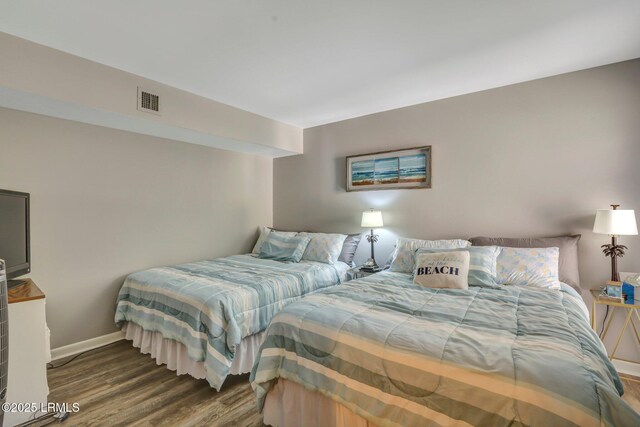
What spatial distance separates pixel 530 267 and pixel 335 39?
2.24 meters

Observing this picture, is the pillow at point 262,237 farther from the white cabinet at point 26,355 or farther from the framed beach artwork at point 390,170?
the white cabinet at point 26,355

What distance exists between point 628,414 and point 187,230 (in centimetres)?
373

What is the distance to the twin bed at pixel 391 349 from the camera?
3.56 ft

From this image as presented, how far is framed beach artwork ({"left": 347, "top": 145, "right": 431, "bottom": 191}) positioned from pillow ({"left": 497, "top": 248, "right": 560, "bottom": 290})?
1.15m

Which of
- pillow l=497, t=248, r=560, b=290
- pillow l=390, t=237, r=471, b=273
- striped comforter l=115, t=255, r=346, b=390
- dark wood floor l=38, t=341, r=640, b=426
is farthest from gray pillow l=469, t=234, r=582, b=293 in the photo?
striped comforter l=115, t=255, r=346, b=390

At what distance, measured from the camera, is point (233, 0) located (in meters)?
1.74

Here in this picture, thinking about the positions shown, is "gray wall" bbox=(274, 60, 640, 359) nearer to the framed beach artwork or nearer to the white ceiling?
the framed beach artwork

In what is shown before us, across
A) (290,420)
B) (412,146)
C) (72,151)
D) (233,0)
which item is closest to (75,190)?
(72,151)

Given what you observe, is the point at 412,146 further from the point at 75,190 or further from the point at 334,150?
the point at 75,190

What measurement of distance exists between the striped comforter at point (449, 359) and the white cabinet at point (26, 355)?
1304 millimetres

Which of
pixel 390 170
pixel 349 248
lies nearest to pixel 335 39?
pixel 390 170

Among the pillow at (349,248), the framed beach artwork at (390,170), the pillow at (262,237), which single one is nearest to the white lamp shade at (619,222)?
the framed beach artwork at (390,170)

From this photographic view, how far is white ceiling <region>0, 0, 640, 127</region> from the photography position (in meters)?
1.81

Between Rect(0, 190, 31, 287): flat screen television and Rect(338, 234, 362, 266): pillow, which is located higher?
Rect(0, 190, 31, 287): flat screen television
